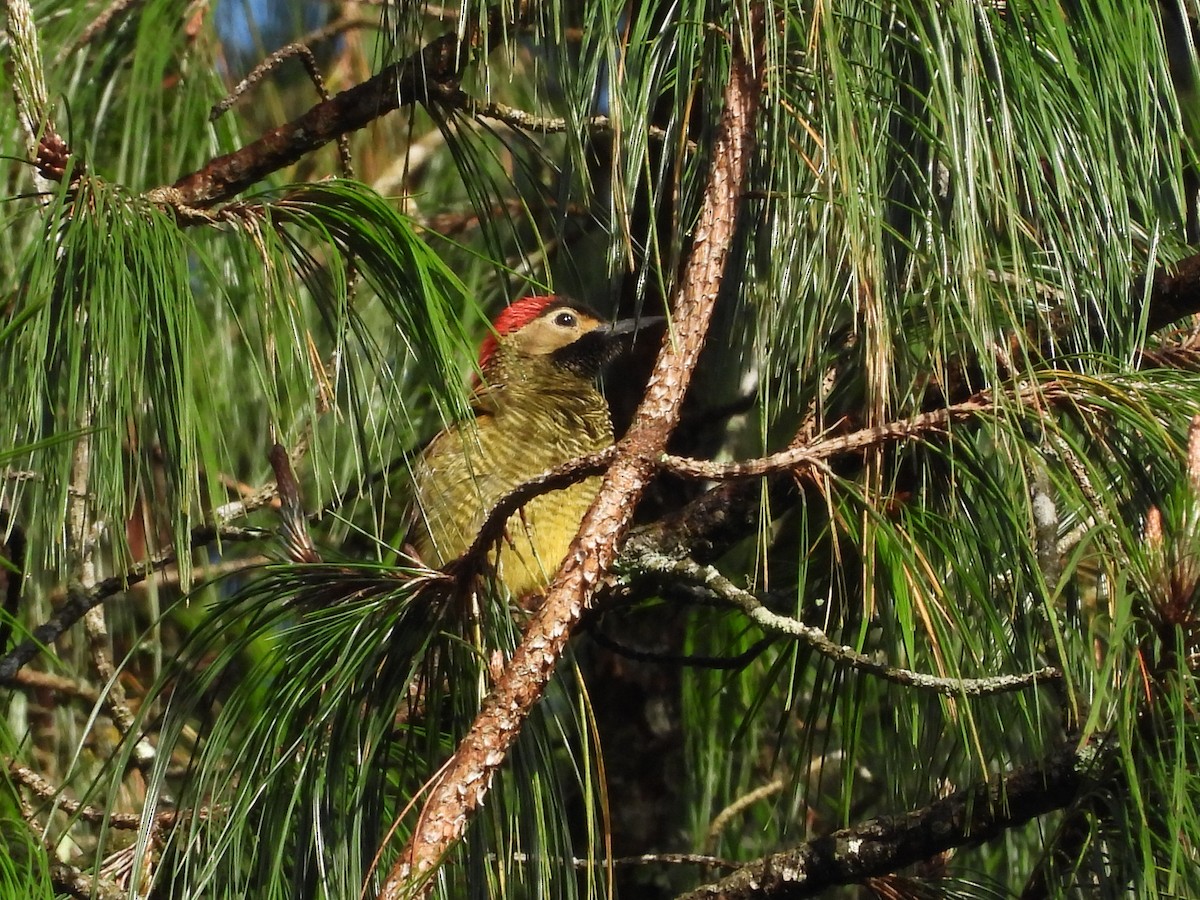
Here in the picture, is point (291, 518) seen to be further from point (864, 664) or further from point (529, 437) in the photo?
point (529, 437)

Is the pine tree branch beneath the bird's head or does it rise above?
beneath

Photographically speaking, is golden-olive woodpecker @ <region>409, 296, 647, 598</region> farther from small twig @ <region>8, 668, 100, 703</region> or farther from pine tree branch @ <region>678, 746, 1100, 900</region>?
pine tree branch @ <region>678, 746, 1100, 900</region>

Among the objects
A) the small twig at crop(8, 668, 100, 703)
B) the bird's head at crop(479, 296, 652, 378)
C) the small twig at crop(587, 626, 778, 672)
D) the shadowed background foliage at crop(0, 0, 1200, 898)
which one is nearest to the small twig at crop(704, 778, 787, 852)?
the small twig at crop(587, 626, 778, 672)

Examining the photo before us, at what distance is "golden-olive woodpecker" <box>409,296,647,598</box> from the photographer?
10.8 ft

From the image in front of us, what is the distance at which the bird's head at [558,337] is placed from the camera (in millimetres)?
4039

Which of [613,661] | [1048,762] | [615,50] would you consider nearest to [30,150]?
[615,50]

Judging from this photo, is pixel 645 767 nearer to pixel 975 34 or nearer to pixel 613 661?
pixel 613 661

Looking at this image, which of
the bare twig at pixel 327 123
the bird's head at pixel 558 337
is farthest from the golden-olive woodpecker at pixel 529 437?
the bare twig at pixel 327 123

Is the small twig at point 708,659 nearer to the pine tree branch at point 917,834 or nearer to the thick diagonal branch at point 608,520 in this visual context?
the pine tree branch at point 917,834

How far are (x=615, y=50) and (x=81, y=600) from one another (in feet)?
4.40

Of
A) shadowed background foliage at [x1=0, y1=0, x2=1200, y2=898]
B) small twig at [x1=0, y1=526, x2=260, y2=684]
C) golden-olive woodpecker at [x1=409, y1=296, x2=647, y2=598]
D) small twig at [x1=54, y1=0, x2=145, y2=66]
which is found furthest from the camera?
golden-olive woodpecker at [x1=409, y1=296, x2=647, y2=598]

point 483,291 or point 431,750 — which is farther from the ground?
point 483,291

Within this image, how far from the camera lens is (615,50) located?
5.63 ft

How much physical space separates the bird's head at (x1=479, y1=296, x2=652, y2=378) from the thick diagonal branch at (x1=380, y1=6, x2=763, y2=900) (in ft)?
7.64
